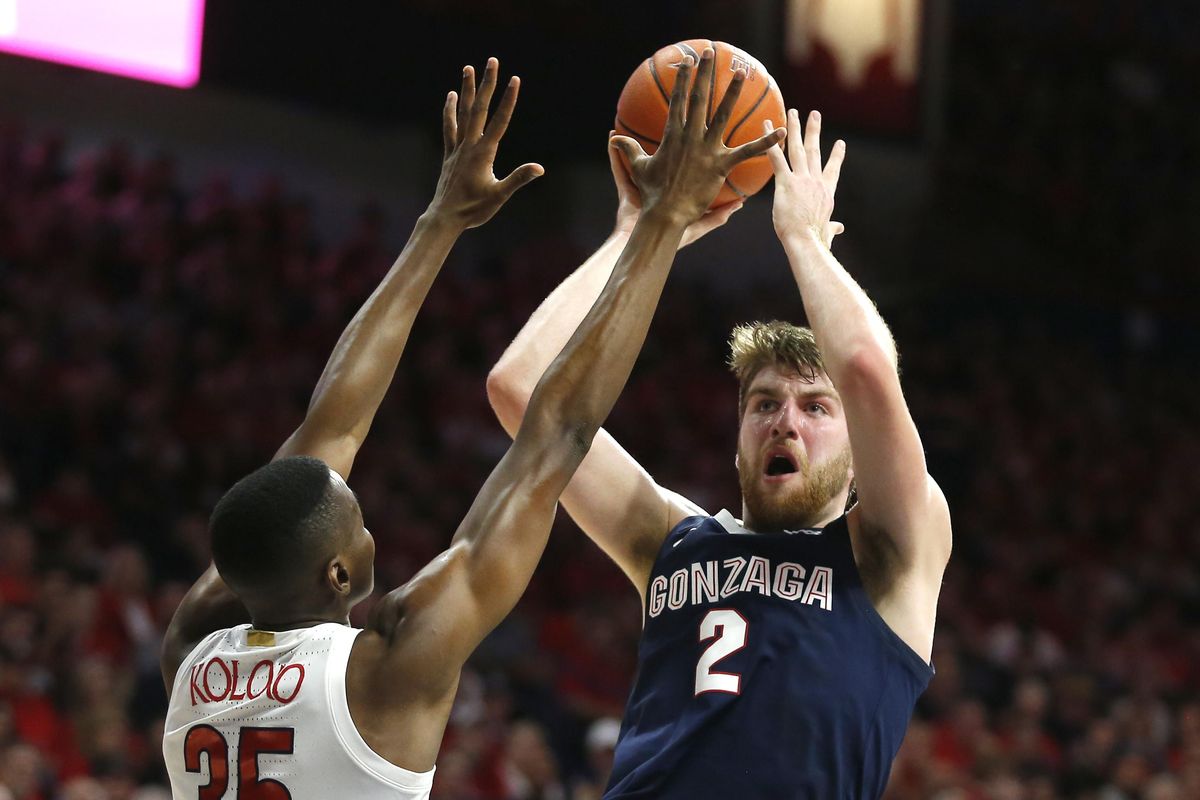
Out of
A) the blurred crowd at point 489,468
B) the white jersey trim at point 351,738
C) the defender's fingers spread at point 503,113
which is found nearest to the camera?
the white jersey trim at point 351,738

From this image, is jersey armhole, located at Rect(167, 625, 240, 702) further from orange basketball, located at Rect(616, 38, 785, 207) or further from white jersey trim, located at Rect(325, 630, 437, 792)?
orange basketball, located at Rect(616, 38, 785, 207)

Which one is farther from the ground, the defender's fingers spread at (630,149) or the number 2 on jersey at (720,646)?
the defender's fingers spread at (630,149)

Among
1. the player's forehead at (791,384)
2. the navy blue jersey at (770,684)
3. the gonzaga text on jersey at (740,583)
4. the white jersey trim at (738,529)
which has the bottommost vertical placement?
the navy blue jersey at (770,684)

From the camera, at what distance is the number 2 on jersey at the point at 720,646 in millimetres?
3232

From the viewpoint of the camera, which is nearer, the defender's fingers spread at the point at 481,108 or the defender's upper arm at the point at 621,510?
the defender's fingers spread at the point at 481,108

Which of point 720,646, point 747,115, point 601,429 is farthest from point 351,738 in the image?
point 747,115

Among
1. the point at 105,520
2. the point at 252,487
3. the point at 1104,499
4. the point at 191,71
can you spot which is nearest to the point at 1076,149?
the point at 1104,499

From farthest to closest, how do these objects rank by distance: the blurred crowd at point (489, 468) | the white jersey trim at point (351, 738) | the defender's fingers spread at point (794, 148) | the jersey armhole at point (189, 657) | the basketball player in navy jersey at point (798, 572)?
the blurred crowd at point (489, 468) < the defender's fingers spread at point (794, 148) < the basketball player in navy jersey at point (798, 572) < the jersey armhole at point (189, 657) < the white jersey trim at point (351, 738)

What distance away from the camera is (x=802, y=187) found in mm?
3406

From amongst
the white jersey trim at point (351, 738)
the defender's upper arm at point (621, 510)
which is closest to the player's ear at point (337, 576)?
the white jersey trim at point (351, 738)

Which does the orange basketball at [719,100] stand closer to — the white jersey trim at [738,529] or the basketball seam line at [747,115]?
the basketball seam line at [747,115]

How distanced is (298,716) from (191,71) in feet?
23.6

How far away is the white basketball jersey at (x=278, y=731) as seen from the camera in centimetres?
266

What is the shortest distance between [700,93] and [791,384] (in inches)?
34.2
